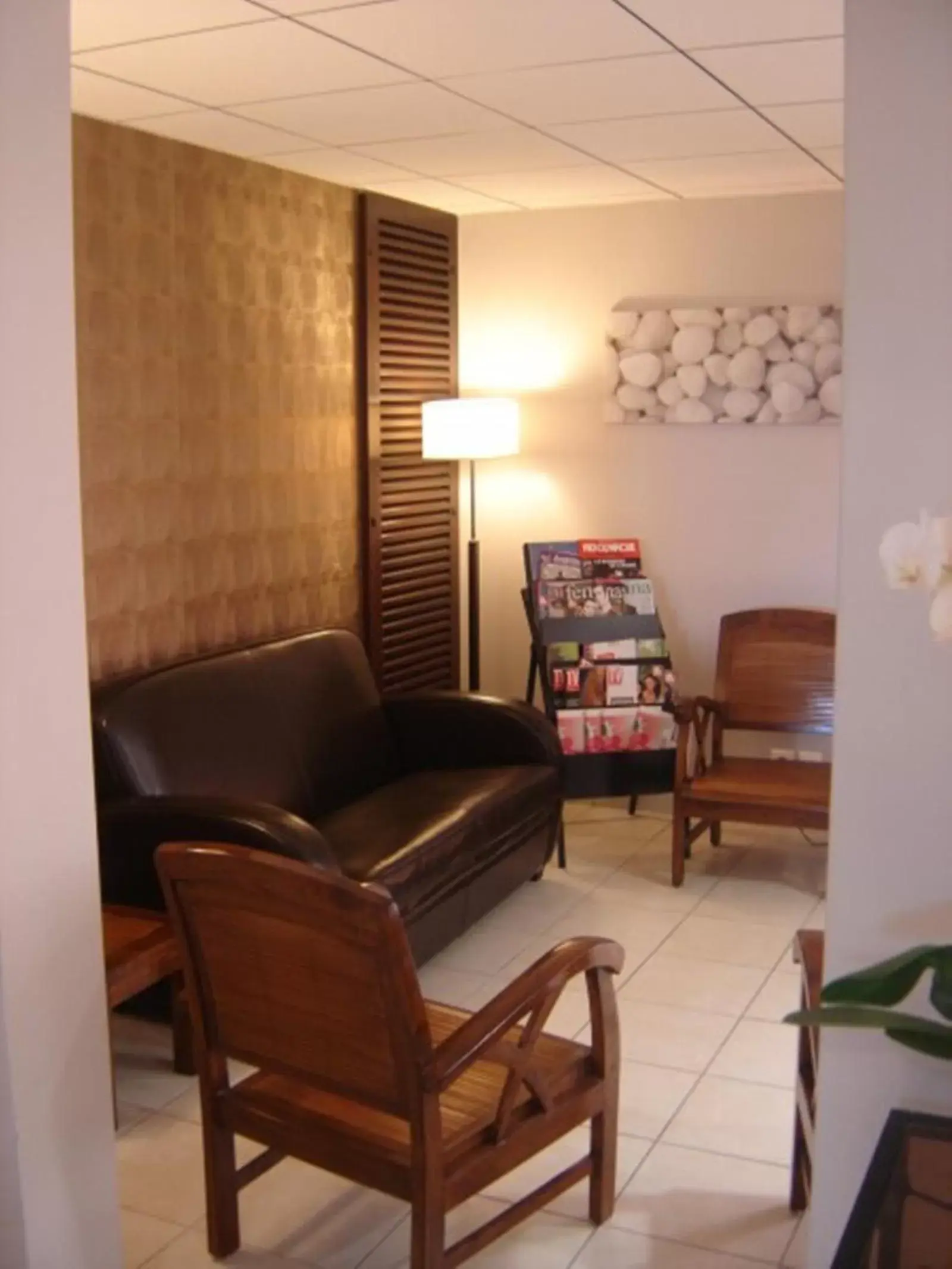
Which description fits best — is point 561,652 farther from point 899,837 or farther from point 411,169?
point 899,837

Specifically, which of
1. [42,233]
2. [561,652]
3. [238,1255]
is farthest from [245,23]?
[561,652]

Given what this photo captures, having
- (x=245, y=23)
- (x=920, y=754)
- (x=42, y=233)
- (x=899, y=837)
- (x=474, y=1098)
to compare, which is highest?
(x=245, y=23)

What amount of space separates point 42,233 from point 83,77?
143 centimetres

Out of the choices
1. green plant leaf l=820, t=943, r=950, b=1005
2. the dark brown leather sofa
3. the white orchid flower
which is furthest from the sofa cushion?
the white orchid flower

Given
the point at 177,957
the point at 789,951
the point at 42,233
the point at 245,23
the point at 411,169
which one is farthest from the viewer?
the point at 411,169

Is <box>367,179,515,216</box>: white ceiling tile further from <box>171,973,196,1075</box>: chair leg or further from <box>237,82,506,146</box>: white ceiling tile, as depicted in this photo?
<box>171,973,196,1075</box>: chair leg

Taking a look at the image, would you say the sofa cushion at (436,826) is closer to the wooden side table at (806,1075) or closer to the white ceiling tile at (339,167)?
the wooden side table at (806,1075)

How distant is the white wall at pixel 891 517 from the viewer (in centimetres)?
175

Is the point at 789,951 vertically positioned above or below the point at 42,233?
below

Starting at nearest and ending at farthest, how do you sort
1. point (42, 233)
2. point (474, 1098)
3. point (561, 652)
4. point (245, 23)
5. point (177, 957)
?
point (42, 233) → point (474, 1098) → point (245, 23) → point (177, 957) → point (561, 652)

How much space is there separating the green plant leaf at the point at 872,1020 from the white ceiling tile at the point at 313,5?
6.59 feet

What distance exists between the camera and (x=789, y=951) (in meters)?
4.17

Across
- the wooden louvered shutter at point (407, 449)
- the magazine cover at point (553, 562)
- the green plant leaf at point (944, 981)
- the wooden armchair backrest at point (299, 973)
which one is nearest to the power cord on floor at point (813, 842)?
the magazine cover at point (553, 562)

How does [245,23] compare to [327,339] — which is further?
[327,339]
